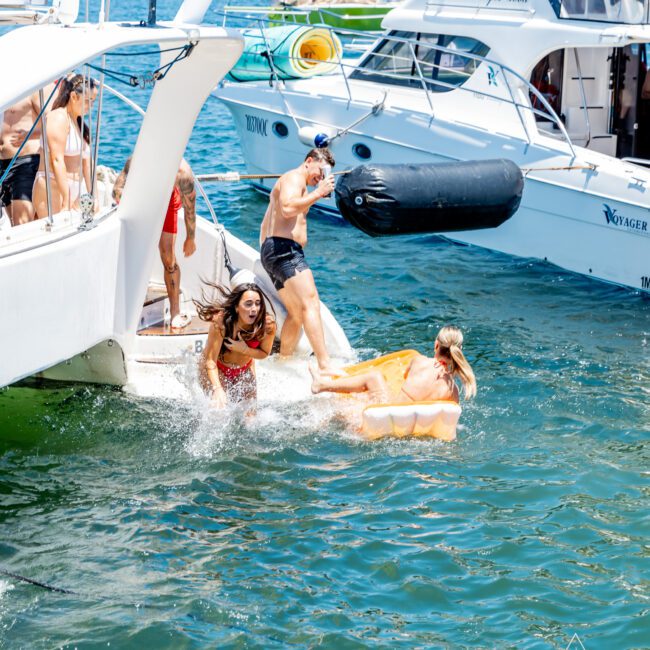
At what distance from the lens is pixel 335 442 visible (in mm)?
7602

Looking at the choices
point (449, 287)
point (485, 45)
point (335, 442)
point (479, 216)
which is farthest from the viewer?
point (485, 45)

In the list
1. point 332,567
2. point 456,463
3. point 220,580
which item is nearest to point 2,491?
point 220,580

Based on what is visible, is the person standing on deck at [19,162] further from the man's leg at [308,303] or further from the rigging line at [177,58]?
the man's leg at [308,303]

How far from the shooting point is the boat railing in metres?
11.9

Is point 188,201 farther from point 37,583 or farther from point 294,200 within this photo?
point 37,583

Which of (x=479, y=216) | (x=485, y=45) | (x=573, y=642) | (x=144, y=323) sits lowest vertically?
(x=573, y=642)

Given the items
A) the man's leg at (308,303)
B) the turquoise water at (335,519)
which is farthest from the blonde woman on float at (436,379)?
the man's leg at (308,303)

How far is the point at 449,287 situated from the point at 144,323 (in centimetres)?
388

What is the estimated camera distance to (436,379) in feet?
24.6

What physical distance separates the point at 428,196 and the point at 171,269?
2252 mm

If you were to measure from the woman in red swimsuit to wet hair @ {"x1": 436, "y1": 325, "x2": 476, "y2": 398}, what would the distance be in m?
1.20

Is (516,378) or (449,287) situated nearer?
(516,378)

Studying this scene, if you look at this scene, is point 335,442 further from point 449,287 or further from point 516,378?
point 449,287

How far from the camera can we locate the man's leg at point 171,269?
28.9 ft
